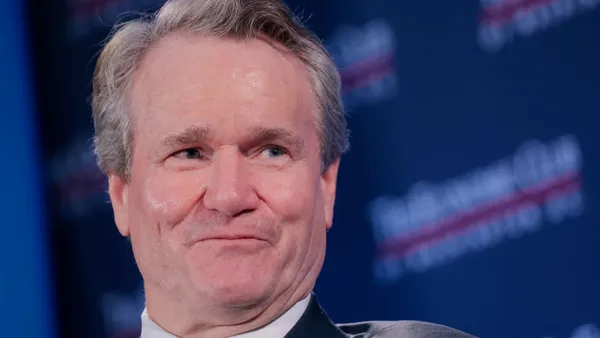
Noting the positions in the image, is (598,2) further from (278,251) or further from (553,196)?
(278,251)

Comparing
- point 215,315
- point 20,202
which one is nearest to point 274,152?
point 215,315

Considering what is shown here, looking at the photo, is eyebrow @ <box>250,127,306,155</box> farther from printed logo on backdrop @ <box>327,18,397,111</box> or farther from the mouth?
printed logo on backdrop @ <box>327,18,397,111</box>

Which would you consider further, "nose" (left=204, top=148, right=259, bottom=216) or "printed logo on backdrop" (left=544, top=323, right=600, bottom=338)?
"printed logo on backdrop" (left=544, top=323, right=600, bottom=338)

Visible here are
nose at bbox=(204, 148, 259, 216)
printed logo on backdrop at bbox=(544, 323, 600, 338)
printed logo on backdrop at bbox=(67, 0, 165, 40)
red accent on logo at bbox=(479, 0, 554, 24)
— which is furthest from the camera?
printed logo on backdrop at bbox=(67, 0, 165, 40)

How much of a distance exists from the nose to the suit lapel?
29cm

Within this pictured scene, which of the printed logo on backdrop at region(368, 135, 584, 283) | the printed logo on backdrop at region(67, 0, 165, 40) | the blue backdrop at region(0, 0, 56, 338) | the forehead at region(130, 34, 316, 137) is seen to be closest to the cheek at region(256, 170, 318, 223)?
the forehead at region(130, 34, 316, 137)

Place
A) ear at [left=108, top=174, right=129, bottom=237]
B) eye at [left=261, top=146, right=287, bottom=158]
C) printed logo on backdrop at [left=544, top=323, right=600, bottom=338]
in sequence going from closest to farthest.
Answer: eye at [left=261, top=146, right=287, bottom=158] < ear at [left=108, top=174, right=129, bottom=237] < printed logo on backdrop at [left=544, top=323, right=600, bottom=338]

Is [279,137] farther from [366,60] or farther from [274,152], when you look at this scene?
[366,60]

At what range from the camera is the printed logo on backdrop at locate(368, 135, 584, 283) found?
134 inches

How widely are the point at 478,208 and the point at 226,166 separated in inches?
69.9

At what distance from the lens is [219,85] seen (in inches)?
79.0

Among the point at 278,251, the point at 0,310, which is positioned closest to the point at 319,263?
the point at 278,251

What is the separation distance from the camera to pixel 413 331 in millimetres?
2113

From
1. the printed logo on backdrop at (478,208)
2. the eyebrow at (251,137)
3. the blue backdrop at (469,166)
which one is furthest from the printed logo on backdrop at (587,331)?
the eyebrow at (251,137)
